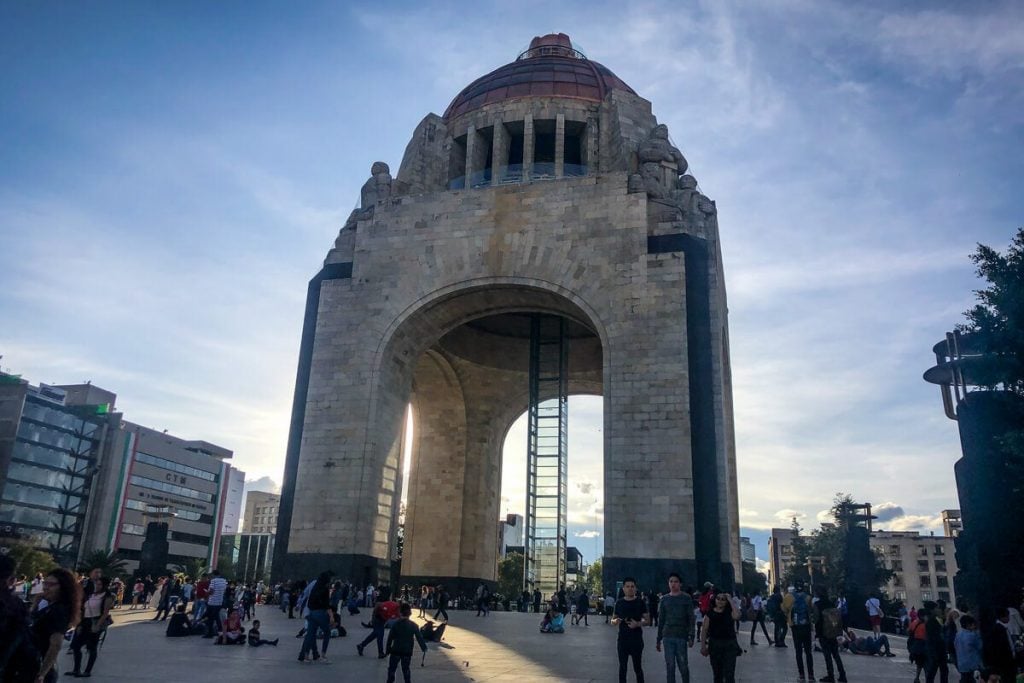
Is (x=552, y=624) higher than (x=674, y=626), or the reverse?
(x=674, y=626)

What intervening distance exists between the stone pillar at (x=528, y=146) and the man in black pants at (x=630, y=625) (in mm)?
19807

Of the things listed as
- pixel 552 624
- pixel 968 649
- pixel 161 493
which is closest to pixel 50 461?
pixel 161 493

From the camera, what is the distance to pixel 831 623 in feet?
31.6

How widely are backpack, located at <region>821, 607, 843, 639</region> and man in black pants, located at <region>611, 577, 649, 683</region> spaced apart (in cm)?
327

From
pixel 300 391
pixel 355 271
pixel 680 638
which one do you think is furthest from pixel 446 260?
pixel 680 638

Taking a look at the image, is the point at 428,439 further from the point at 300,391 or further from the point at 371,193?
the point at 371,193

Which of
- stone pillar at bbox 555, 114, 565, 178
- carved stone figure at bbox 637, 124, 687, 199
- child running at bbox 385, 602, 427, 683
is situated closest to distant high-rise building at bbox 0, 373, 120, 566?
stone pillar at bbox 555, 114, 565, 178

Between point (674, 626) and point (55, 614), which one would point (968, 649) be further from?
point (55, 614)

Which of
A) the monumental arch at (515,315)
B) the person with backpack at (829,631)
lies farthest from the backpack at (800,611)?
the monumental arch at (515,315)

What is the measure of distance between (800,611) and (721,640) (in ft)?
10.8

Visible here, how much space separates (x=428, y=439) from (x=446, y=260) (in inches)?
380

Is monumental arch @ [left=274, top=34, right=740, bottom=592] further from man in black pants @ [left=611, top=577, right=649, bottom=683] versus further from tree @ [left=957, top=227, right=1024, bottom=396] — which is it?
man in black pants @ [left=611, top=577, right=649, bottom=683]

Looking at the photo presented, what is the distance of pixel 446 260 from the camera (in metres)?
23.6

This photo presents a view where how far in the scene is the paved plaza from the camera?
863 centimetres
